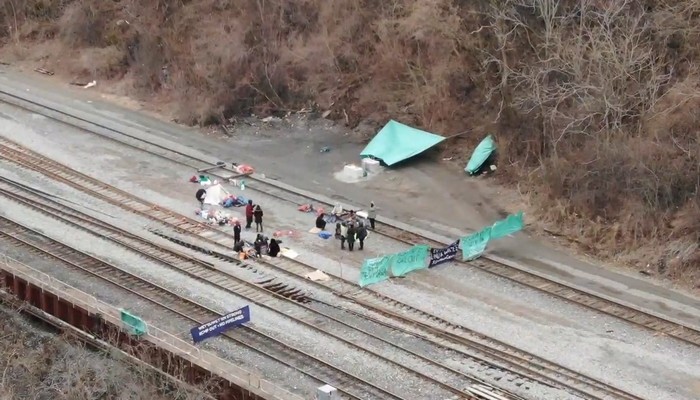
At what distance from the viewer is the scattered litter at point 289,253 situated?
90.2 ft

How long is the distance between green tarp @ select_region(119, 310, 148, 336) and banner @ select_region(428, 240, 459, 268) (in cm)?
837

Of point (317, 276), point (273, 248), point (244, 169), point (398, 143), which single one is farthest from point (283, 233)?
point (398, 143)

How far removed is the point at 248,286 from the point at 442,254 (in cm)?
541

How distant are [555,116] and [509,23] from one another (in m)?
3.72

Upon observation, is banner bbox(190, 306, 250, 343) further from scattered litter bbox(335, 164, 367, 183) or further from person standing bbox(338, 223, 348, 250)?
scattered litter bbox(335, 164, 367, 183)

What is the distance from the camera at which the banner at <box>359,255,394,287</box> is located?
25.7m

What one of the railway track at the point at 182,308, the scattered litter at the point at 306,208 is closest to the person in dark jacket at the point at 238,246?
the railway track at the point at 182,308

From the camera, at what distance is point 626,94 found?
1161 inches

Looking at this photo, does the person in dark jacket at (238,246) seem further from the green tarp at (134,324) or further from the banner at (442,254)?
the green tarp at (134,324)

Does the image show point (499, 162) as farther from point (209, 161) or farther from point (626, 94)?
point (209, 161)

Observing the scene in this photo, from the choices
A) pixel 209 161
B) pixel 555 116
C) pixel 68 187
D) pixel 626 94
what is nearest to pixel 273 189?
pixel 209 161

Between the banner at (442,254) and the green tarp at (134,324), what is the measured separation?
27.5 ft

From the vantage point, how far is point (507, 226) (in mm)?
28938

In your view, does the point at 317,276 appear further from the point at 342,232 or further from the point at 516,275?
the point at 516,275
